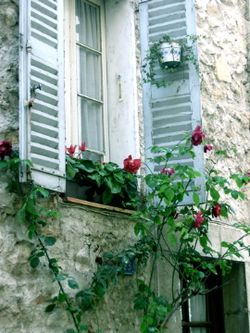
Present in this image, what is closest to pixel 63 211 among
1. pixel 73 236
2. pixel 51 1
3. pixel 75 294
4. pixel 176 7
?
pixel 73 236

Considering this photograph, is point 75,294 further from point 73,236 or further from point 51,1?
point 51,1

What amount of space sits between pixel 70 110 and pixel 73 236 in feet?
3.06

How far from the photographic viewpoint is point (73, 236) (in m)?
4.26

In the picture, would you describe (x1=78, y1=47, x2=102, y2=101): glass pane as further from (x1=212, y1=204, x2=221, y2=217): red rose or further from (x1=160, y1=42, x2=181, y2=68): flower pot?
(x1=212, y1=204, x2=221, y2=217): red rose

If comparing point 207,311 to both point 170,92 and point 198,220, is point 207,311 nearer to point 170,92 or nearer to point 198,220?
point 198,220

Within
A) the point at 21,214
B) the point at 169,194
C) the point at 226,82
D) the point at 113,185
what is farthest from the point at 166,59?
the point at 21,214

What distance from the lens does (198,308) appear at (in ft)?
18.7

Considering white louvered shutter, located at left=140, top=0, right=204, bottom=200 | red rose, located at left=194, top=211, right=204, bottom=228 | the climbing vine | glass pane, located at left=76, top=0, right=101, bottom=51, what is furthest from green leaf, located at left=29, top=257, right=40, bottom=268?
glass pane, located at left=76, top=0, right=101, bottom=51

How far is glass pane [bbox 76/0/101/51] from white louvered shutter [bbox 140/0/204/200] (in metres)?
0.31

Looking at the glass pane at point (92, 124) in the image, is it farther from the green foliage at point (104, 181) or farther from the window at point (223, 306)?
the window at point (223, 306)

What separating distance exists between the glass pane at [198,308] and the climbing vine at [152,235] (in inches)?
26.9

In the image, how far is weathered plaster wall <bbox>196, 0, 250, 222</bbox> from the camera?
587cm

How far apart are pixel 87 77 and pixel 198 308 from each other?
1951 mm

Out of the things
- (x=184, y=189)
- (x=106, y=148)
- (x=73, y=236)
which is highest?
(x=106, y=148)
